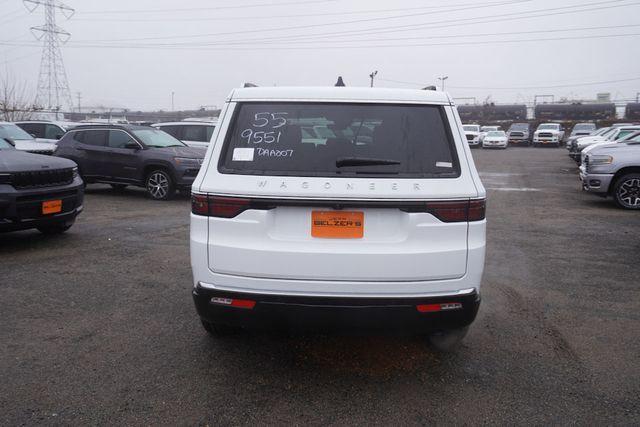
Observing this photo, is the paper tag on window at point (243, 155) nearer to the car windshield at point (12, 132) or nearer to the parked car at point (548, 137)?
the car windshield at point (12, 132)

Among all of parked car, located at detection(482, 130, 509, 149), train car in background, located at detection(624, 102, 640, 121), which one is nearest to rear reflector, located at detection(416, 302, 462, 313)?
parked car, located at detection(482, 130, 509, 149)

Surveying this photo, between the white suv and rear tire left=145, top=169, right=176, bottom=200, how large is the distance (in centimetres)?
877

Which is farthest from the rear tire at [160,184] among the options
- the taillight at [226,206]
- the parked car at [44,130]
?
the taillight at [226,206]

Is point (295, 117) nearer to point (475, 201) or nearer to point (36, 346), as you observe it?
point (475, 201)

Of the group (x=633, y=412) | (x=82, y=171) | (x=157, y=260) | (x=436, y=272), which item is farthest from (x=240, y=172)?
(x=82, y=171)

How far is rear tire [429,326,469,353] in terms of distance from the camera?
12.5 feet

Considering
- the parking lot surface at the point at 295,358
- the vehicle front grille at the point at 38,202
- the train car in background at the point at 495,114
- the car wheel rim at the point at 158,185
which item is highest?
the train car in background at the point at 495,114

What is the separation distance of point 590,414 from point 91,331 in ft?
12.0

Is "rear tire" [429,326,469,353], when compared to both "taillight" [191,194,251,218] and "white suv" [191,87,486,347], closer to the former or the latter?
"white suv" [191,87,486,347]

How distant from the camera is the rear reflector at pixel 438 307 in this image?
3.12 m

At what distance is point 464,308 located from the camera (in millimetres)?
3205

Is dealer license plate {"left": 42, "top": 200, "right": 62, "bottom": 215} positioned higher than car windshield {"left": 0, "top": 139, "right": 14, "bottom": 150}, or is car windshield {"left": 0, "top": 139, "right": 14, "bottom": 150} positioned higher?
car windshield {"left": 0, "top": 139, "right": 14, "bottom": 150}

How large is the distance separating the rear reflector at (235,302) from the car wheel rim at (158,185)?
353 inches

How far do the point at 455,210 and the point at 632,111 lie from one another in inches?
2498
